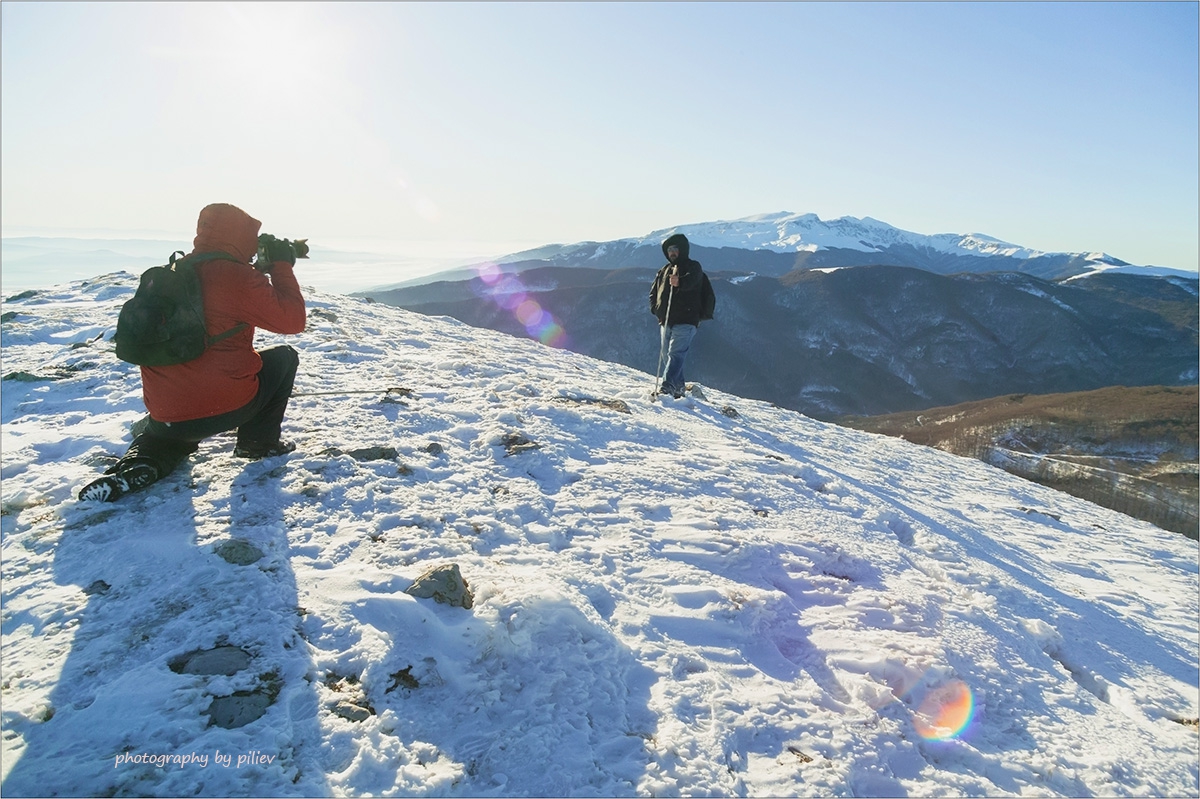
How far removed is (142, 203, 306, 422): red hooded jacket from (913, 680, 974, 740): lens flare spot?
5733mm

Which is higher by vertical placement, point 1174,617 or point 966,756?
point 966,756

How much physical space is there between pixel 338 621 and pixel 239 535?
1.49m

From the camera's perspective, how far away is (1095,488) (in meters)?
57.1

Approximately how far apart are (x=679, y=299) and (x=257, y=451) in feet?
27.0

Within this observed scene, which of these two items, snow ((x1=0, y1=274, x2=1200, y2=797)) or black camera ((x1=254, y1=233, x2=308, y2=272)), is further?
black camera ((x1=254, y1=233, x2=308, y2=272))

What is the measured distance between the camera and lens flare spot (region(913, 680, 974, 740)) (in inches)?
143

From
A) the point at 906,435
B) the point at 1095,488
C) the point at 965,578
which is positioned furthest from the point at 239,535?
the point at 906,435

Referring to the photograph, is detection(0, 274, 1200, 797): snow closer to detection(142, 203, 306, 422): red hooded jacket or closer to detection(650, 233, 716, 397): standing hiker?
detection(142, 203, 306, 422): red hooded jacket

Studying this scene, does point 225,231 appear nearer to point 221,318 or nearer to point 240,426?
point 221,318

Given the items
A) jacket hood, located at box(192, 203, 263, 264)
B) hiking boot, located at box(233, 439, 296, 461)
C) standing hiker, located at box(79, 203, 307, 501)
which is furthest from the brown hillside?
jacket hood, located at box(192, 203, 263, 264)

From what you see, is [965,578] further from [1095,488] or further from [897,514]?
[1095,488]

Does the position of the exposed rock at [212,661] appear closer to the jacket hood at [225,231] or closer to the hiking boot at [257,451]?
the hiking boot at [257,451]

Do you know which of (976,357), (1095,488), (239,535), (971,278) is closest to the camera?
(239,535)

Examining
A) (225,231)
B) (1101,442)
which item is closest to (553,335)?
(1101,442)
